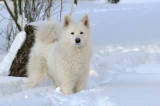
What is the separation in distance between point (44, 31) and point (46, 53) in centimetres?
38

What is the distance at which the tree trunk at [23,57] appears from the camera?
6660 mm

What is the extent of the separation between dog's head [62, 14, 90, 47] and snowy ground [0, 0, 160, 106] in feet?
2.36

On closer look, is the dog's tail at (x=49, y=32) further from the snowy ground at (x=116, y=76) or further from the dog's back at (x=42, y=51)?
the snowy ground at (x=116, y=76)

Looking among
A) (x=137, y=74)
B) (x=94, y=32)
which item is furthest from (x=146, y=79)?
(x=94, y=32)

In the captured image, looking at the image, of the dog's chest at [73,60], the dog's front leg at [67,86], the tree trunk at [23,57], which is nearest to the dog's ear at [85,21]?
the dog's chest at [73,60]

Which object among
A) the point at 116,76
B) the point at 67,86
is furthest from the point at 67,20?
the point at 116,76

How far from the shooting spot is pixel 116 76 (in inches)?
238

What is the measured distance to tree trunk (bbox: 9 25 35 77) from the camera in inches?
262

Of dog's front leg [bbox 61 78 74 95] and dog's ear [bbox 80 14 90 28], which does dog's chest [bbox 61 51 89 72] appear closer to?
dog's front leg [bbox 61 78 74 95]

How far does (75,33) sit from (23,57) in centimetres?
230

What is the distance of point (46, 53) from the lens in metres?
5.41

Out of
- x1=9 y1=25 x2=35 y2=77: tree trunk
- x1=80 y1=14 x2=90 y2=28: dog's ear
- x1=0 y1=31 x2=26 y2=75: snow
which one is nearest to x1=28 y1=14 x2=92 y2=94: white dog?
x1=80 y1=14 x2=90 y2=28: dog's ear

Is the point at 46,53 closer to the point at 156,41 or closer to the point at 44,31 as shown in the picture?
the point at 44,31

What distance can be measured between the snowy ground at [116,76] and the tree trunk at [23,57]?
2.01 feet
